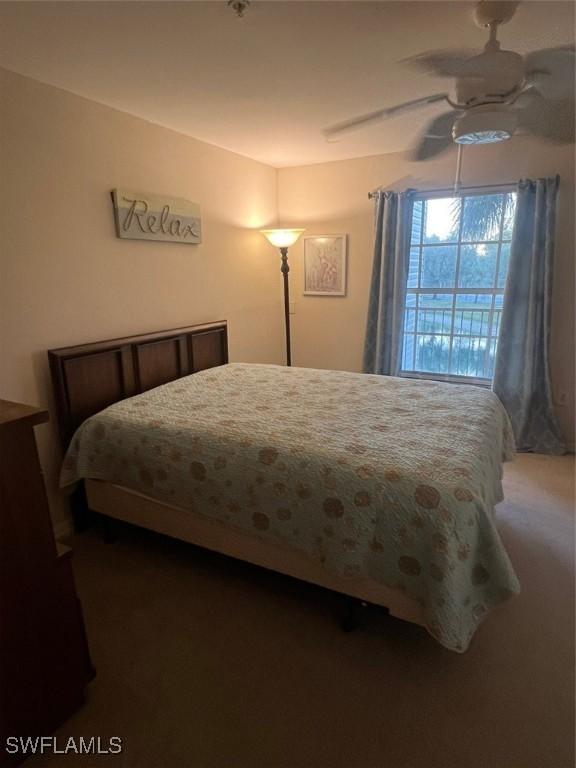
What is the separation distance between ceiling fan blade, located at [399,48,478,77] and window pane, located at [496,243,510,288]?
2.26 meters

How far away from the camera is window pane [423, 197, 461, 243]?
143 inches

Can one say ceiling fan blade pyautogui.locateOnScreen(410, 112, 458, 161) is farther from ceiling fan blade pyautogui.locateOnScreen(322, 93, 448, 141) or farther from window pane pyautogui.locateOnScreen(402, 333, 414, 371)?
window pane pyautogui.locateOnScreen(402, 333, 414, 371)

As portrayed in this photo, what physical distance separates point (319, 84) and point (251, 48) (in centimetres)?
51

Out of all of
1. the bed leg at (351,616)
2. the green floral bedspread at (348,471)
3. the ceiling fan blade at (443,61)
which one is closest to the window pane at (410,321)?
the green floral bedspread at (348,471)

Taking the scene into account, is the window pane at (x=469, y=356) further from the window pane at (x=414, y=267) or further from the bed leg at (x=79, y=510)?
the bed leg at (x=79, y=510)

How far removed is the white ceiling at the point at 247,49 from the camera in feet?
5.28

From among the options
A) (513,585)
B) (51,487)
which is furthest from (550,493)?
(51,487)

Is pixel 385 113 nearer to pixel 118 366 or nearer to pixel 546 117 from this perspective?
pixel 546 117

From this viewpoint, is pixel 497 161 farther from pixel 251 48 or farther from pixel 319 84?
pixel 251 48

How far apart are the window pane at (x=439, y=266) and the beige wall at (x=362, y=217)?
0.51 metres

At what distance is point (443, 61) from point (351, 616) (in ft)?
7.17

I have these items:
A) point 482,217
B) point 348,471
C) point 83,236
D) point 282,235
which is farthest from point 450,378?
point 83,236

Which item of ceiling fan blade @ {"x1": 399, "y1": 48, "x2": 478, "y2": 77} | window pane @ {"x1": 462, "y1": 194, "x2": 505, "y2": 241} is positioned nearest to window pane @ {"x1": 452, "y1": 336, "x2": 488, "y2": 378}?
window pane @ {"x1": 462, "y1": 194, "x2": 505, "y2": 241}

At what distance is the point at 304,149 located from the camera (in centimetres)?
354
